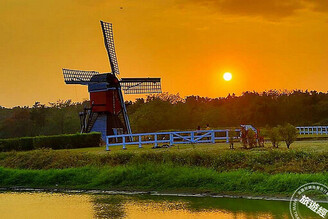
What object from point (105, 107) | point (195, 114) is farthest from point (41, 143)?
point (195, 114)

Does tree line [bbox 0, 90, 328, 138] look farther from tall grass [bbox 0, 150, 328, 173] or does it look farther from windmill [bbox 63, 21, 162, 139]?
tall grass [bbox 0, 150, 328, 173]

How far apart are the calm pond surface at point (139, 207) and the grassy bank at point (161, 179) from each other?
1778mm

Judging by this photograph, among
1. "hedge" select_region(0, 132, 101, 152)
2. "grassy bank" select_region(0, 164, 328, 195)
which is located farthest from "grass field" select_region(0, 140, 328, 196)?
"hedge" select_region(0, 132, 101, 152)

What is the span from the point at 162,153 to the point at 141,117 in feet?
178

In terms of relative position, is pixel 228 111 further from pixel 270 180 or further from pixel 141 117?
pixel 270 180

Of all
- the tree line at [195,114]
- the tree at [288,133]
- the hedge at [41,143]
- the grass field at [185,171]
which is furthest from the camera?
the tree line at [195,114]

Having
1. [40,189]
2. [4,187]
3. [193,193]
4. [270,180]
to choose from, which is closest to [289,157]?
[270,180]

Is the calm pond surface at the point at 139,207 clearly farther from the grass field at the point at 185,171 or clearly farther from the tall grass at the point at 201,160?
the tall grass at the point at 201,160

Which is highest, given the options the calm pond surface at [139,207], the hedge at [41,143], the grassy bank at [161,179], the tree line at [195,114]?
the tree line at [195,114]

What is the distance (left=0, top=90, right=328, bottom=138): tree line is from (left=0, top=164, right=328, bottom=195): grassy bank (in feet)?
169

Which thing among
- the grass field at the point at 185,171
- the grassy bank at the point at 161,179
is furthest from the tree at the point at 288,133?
the grassy bank at the point at 161,179

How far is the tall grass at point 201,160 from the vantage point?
31938 millimetres

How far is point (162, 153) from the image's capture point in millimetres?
37906

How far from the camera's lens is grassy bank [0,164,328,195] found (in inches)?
1177
